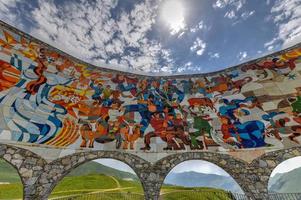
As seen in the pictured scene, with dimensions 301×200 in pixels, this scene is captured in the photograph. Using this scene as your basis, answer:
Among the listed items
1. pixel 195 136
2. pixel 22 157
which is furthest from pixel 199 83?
pixel 22 157

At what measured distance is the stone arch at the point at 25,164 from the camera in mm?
6043

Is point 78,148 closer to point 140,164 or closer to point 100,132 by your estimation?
point 100,132

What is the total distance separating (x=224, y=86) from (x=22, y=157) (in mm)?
10890

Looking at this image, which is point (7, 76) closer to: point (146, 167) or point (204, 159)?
point (146, 167)

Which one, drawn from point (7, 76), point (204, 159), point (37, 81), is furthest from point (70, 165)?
point (204, 159)

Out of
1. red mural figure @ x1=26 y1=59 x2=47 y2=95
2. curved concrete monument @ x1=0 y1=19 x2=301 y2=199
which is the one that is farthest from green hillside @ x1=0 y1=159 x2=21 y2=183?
curved concrete monument @ x1=0 y1=19 x2=301 y2=199

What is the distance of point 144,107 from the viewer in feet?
33.9

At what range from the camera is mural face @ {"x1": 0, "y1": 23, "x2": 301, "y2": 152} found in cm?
745

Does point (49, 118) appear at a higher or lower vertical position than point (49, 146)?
higher

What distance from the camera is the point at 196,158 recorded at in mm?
8234

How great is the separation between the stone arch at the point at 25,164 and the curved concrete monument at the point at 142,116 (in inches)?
1.2

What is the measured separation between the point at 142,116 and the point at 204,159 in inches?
162

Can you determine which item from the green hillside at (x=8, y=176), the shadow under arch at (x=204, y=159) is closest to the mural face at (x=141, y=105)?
the shadow under arch at (x=204, y=159)

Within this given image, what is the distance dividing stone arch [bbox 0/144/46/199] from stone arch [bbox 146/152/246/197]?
4.94m
